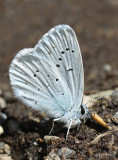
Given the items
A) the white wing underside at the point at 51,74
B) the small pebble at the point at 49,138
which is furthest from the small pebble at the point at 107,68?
the small pebble at the point at 49,138

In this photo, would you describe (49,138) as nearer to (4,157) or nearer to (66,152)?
(66,152)

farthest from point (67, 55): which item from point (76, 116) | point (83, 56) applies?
point (83, 56)

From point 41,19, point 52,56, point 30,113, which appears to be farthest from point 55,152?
point 41,19

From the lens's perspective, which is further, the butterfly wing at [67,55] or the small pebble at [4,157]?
the small pebble at [4,157]

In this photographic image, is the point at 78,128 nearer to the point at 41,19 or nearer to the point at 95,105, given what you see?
the point at 95,105

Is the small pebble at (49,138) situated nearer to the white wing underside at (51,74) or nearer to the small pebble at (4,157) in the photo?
the white wing underside at (51,74)
